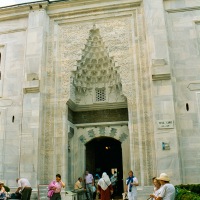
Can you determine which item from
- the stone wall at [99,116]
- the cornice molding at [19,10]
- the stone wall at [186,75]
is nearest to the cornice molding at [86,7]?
the cornice molding at [19,10]

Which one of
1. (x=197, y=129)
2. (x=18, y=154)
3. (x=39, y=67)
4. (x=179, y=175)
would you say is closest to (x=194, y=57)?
(x=197, y=129)

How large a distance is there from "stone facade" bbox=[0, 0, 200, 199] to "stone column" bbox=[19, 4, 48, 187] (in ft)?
0.13

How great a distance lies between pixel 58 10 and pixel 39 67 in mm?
2994

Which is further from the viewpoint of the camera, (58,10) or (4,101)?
(58,10)

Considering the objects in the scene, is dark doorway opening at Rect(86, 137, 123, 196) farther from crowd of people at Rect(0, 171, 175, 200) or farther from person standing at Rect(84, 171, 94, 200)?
person standing at Rect(84, 171, 94, 200)

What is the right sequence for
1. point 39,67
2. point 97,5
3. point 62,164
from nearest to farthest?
point 62,164, point 39,67, point 97,5

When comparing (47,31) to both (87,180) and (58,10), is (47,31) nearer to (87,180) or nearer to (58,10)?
(58,10)

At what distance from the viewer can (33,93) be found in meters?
11.0

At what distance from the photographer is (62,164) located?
10.4m

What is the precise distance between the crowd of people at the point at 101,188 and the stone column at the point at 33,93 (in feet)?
2.82

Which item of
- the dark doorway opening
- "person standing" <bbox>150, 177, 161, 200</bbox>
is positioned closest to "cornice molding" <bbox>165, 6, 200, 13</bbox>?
the dark doorway opening

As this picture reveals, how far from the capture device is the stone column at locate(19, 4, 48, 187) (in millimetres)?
10125

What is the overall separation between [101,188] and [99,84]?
15.5 feet

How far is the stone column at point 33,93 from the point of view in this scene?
10.1 m
